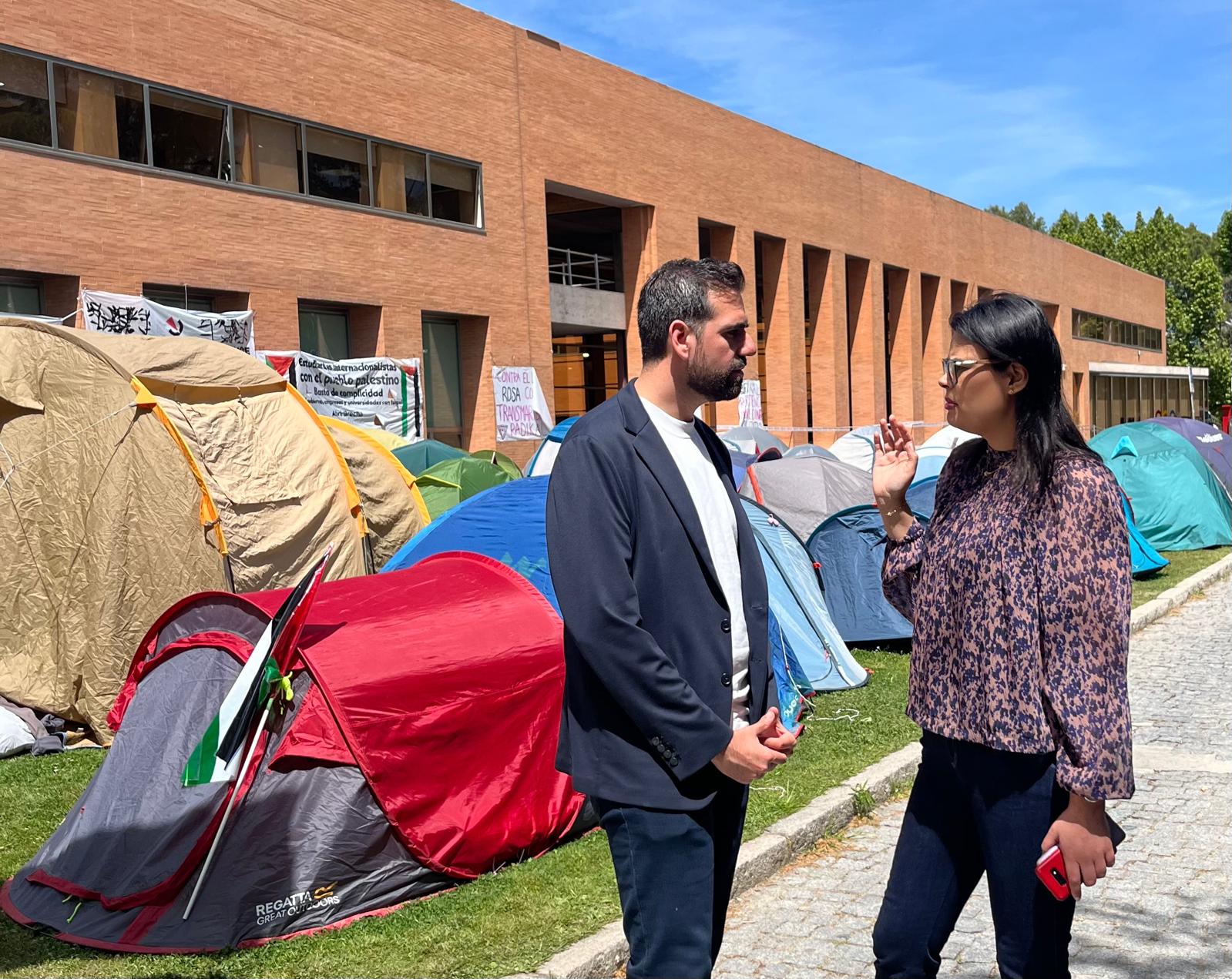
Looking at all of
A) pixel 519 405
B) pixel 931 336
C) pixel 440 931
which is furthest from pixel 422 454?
pixel 931 336

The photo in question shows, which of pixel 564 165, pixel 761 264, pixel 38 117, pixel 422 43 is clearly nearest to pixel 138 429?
pixel 38 117

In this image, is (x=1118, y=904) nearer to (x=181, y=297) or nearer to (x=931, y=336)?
(x=181, y=297)

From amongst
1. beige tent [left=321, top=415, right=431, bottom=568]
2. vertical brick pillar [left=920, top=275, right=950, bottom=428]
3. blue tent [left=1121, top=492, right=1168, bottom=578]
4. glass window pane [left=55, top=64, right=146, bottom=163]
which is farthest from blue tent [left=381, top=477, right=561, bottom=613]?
vertical brick pillar [left=920, top=275, right=950, bottom=428]

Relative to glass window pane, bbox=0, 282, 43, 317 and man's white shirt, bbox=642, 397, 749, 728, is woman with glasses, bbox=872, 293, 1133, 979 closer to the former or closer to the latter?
man's white shirt, bbox=642, 397, 749, 728

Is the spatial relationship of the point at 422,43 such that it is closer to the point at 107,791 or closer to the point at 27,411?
the point at 27,411

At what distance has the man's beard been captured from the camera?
2.88m

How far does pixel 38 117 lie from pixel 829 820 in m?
15.8

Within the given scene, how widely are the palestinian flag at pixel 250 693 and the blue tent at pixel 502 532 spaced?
2347mm

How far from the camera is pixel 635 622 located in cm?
257

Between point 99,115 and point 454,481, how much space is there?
8615 mm

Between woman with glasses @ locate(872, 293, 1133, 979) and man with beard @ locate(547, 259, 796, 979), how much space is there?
0.40 m

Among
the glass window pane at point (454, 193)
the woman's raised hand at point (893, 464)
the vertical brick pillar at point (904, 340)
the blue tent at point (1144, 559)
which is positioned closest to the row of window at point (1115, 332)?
the vertical brick pillar at point (904, 340)

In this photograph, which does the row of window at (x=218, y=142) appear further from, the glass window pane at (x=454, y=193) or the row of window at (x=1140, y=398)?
the row of window at (x=1140, y=398)

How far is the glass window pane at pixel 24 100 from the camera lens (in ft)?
54.6
